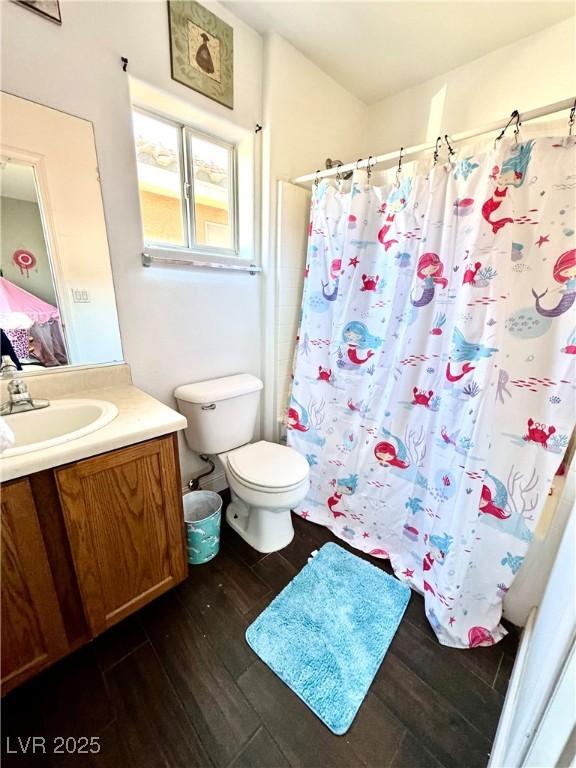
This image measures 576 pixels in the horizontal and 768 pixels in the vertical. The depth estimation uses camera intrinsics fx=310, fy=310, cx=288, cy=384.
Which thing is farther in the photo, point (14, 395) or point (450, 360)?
point (450, 360)

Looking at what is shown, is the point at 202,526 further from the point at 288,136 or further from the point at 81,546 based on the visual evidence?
the point at 288,136

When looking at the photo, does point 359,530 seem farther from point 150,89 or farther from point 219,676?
point 150,89

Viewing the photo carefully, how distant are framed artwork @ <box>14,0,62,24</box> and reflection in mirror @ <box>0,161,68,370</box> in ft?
1.45

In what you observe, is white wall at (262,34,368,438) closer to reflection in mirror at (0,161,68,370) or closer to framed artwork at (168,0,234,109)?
framed artwork at (168,0,234,109)

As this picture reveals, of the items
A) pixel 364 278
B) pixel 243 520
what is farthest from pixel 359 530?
pixel 364 278

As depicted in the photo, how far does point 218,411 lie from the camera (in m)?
1.55

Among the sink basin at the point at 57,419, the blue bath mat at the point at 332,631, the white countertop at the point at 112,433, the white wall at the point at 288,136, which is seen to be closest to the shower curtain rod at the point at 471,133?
the white wall at the point at 288,136

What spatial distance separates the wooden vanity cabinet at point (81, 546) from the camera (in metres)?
0.85

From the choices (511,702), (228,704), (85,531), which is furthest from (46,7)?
(511,702)

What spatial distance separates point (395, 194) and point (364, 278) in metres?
0.36

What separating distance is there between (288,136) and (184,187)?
60cm

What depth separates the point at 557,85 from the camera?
1.31 meters

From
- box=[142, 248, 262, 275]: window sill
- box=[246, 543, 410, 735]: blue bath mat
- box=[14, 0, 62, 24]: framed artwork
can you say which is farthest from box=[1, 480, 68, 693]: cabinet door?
box=[14, 0, 62, 24]: framed artwork

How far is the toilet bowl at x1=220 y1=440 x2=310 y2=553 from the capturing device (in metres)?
1.40
